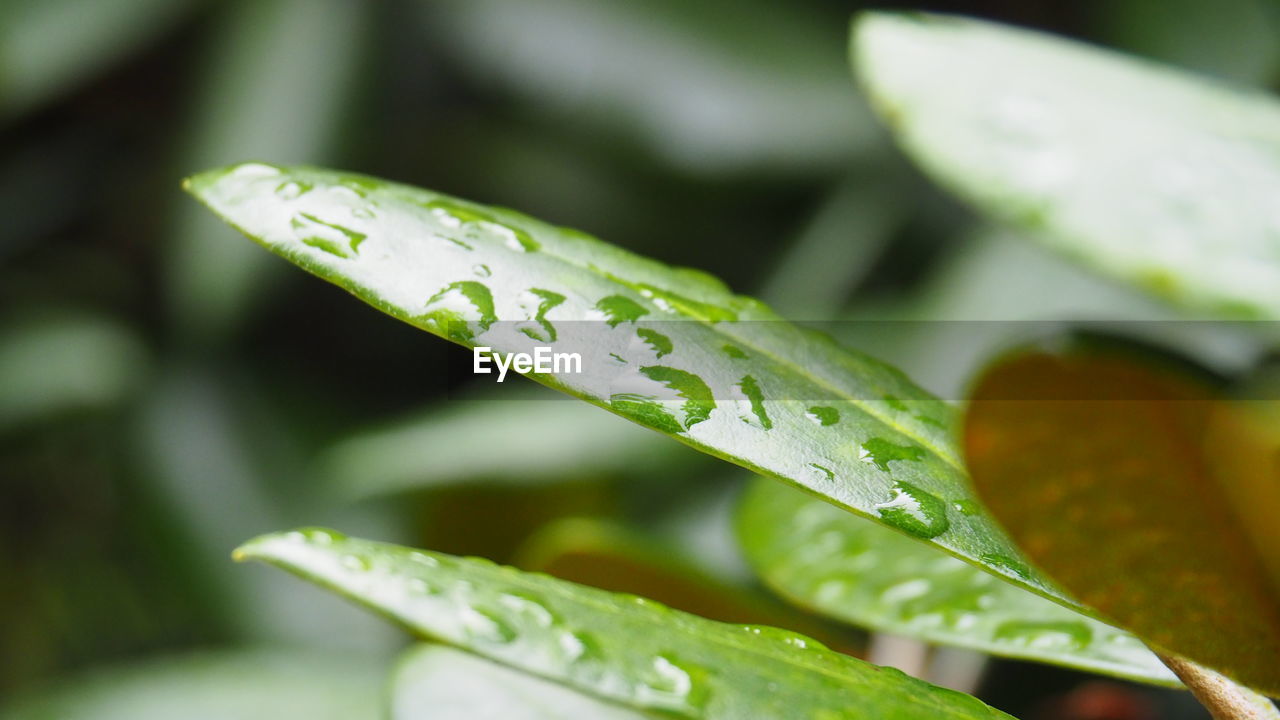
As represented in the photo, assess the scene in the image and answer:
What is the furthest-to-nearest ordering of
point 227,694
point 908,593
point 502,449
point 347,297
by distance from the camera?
point 347,297 → point 502,449 → point 227,694 → point 908,593

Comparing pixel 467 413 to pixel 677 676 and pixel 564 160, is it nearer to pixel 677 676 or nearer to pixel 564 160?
pixel 564 160

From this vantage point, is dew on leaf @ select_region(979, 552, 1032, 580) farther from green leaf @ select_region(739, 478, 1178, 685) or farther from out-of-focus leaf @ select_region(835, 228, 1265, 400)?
out-of-focus leaf @ select_region(835, 228, 1265, 400)

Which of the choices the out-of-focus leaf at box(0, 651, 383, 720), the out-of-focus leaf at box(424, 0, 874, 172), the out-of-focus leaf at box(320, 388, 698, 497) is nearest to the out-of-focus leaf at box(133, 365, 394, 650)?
the out-of-focus leaf at box(320, 388, 698, 497)

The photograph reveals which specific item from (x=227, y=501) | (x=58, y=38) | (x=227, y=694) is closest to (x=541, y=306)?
(x=227, y=694)

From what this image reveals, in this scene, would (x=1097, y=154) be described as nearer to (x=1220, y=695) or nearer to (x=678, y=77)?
(x=1220, y=695)

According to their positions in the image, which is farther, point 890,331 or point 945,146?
point 890,331

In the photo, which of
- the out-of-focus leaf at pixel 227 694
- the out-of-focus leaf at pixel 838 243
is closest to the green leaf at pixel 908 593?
the out-of-focus leaf at pixel 227 694

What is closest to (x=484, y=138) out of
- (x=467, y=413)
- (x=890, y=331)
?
(x=467, y=413)
